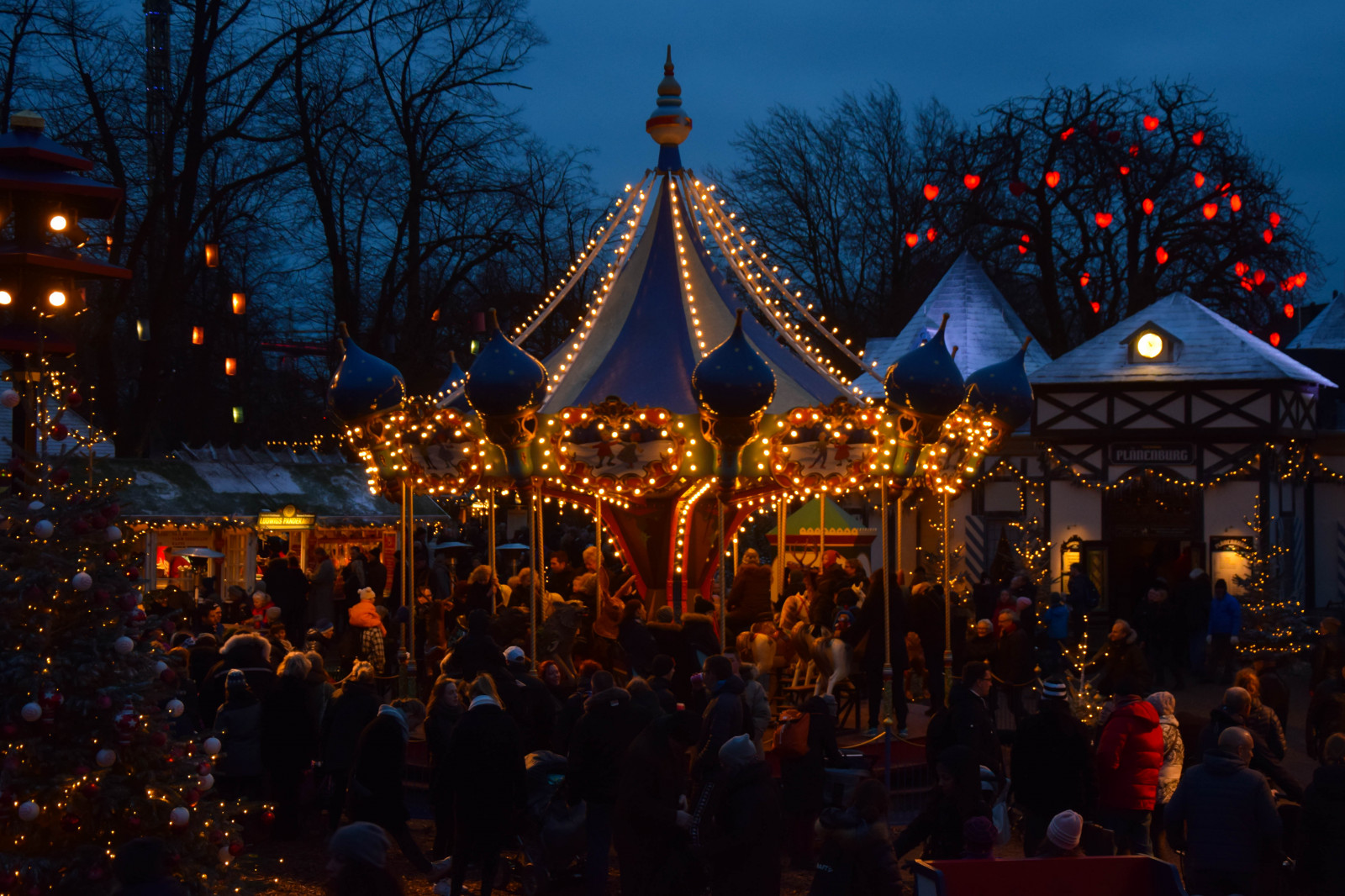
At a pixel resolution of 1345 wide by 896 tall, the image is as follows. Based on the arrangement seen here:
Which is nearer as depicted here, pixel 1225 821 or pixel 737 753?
pixel 737 753

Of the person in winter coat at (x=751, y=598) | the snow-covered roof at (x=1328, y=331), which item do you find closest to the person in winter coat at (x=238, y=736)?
the person in winter coat at (x=751, y=598)

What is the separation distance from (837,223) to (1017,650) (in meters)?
23.8

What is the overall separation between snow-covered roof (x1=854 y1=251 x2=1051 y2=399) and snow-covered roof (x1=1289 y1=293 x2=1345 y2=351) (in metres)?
5.41

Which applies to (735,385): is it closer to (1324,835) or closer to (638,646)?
(638,646)

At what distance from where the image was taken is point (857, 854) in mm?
6121

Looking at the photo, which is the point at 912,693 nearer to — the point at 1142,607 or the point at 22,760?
Result: the point at 1142,607

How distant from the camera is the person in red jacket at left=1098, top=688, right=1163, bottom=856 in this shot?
8180 mm

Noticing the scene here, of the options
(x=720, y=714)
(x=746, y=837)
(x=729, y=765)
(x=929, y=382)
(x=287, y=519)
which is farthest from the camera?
(x=287, y=519)

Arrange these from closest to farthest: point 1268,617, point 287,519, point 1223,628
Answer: point 1223,628
point 1268,617
point 287,519

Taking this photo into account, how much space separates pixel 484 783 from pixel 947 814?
2.45 metres

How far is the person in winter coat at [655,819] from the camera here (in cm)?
716

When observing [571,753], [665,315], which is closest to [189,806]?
[571,753]

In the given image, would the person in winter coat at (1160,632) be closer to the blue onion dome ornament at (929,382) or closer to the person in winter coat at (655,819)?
the blue onion dome ornament at (929,382)

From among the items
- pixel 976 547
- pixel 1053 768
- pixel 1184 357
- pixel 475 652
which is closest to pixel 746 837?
pixel 1053 768
